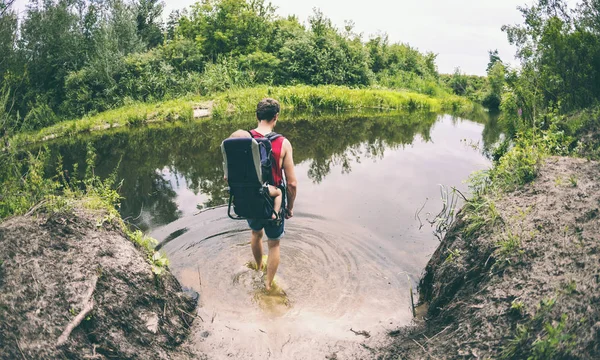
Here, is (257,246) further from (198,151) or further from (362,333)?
(198,151)

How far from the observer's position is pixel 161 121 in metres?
19.0

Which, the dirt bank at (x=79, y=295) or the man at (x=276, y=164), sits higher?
the man at (x=276, y=164)

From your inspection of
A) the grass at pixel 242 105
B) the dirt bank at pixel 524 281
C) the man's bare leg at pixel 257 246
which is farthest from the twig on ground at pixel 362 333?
the grass at pixel 242 105

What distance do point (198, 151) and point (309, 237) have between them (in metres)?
7.29

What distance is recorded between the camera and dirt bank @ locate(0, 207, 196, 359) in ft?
9.61

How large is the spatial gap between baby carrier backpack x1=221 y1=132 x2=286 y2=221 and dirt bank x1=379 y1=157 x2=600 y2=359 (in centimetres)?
195

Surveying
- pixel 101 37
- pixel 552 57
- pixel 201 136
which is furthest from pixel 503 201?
pixel 101 37

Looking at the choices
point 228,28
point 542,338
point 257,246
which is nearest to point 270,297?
point 257,246

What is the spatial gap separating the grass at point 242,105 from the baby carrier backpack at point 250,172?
556 inches

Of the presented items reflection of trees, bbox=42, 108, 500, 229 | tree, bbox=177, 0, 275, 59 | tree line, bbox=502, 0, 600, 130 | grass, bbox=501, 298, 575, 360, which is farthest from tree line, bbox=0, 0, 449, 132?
grass, bbox=501, 298, 575, 360

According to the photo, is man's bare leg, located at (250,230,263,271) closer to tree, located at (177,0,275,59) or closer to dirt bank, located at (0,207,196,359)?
dirt bank, located at (0,207,196,359)

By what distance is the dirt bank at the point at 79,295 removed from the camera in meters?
2.93

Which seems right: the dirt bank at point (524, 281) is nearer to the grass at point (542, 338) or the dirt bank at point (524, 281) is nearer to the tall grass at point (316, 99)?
the grass at point (542, 338)

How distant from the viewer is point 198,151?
40.5 feet
